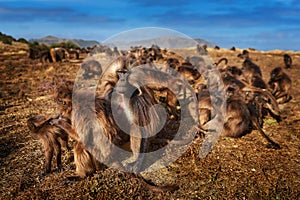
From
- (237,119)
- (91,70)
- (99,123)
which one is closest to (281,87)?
(237,119)

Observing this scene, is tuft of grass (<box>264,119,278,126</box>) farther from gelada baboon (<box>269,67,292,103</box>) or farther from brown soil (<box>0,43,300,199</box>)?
gelada baboon (<box>269,67,292,103</box>)

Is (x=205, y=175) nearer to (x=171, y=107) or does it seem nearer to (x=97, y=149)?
(x=97, y=149)

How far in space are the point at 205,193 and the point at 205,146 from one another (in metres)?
1.72

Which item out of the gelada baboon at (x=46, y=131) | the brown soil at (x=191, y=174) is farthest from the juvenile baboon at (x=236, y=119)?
the gelada baboon at (x=46, y=131)

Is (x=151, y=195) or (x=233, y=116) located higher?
(x=233, y=116)

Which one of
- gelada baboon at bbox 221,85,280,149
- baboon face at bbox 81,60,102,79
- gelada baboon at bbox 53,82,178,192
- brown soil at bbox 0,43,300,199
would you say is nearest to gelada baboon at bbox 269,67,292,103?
brown soil at bbox 0,43,300,199

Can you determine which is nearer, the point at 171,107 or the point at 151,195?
the point at 151,195

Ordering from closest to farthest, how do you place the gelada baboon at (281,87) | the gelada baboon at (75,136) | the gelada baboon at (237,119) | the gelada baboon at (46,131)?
the gelada baboon at (75,136) < the gelada baboon at (46,131) < the gelada baboon at (237,119) < the gelada baboon at (281,87)

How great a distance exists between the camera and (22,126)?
23.4 feet

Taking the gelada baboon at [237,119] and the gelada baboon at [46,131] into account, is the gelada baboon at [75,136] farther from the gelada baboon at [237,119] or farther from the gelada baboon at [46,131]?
the gelada baboon at [237,119]

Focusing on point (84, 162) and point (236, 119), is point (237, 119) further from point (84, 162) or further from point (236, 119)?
point (84, 162)

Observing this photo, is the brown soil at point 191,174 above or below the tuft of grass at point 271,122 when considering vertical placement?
below

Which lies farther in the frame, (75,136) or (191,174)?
(191,174)

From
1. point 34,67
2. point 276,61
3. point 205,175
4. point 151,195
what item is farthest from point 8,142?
point 276,61
